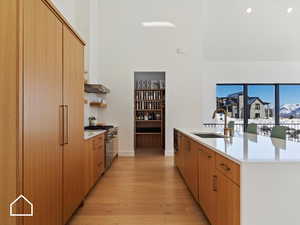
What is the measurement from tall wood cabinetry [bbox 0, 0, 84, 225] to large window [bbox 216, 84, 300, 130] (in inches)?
290

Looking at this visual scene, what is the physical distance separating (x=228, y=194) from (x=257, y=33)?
24.1ft

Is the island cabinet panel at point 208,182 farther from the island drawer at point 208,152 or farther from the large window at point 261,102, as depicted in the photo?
the large window at point 261,102

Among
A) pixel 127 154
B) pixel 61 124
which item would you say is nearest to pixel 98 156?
pixel 61 124

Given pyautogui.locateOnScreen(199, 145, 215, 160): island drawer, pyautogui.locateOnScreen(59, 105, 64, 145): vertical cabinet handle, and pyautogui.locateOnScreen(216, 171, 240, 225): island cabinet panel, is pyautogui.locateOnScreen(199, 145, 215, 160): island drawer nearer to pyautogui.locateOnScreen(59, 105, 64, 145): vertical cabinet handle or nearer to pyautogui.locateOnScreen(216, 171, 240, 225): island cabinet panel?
pyautogui.locateOnScreen(216, 171, 240, 225): island cabinet panel

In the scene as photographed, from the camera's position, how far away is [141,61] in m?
6.60

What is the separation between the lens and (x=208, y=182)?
234cm

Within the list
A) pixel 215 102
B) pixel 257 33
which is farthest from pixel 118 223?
pixel 257 33

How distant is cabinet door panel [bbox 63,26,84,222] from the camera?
229cm

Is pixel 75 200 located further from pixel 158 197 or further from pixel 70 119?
pixel 158 197

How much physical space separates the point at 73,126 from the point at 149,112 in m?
5.03

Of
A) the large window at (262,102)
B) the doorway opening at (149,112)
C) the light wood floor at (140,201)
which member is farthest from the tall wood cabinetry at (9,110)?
the large window at (262,102)

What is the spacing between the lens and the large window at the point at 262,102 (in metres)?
8.76

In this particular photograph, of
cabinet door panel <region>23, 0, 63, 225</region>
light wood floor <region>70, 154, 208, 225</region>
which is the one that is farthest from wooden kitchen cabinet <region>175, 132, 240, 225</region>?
cabinet door panel <region>23, 0, 63, 225</region>

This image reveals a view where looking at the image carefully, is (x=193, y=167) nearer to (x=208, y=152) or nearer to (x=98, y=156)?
(x=208, y=152)
